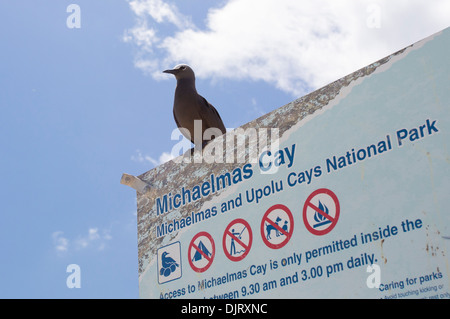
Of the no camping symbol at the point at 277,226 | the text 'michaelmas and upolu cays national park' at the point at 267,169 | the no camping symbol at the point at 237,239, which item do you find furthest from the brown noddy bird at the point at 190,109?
the no camping symbol at the point at 277,226

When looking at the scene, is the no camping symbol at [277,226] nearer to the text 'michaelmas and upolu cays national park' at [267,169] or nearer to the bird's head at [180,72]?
the text 'michaelmas and upolu cays national park' at [267,169]

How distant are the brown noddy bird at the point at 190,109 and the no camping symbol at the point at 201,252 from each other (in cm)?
113

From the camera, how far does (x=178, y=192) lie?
16.5 ft

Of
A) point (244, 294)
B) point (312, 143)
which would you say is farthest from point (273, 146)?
point (244, 294)

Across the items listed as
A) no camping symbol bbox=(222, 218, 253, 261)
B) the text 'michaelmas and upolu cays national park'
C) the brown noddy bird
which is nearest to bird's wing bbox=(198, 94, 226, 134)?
the brown noddy bird

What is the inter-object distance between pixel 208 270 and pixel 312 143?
128 cm

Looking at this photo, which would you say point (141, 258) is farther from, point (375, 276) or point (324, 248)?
point (375, 276)

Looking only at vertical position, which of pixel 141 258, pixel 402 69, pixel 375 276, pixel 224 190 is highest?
pixel 402 69

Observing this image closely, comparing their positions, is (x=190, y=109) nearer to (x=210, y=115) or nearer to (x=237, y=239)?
(x=210, y=115)

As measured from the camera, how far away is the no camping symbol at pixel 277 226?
4059 millimetres

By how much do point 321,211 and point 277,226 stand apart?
0.39m

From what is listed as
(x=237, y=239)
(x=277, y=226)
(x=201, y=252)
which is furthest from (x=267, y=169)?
(x=201, y=252)

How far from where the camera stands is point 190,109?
18.4 ft

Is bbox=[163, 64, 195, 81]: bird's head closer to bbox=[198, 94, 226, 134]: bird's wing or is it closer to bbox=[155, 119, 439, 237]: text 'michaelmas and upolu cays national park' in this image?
bbox=[198, 94, 226, 134]: bird's wing
